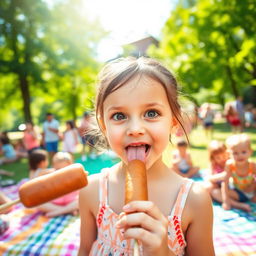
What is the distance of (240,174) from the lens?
163 inches

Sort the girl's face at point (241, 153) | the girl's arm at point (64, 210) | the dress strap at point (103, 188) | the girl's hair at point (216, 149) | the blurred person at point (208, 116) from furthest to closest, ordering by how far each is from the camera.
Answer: the blurred person at point (208, 116) < the girl's hair at point (216, 149) < the girl's arm at point (64, 210) < the girl's face at point (241, 153) < the dress strap at point (103, 188)

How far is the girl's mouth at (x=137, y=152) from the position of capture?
143 cm

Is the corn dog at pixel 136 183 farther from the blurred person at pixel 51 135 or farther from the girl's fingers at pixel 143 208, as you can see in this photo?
the blurred person at pixel 51 135

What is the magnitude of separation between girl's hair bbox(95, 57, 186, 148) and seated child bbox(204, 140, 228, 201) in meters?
3.09

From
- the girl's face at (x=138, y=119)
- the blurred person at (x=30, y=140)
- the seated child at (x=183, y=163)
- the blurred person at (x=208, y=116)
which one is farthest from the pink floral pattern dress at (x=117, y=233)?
the blurred person at (x=208, y=116)

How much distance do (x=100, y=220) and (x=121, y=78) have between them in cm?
98

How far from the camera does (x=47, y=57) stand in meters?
16.1

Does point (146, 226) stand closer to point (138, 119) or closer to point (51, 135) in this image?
point (138, 119)

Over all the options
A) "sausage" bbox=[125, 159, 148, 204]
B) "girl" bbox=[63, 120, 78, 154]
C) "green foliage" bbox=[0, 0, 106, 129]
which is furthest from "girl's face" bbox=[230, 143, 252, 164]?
"green foliage" bbox=[0, 0, 106, 129]

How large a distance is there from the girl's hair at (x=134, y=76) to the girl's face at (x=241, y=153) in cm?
258

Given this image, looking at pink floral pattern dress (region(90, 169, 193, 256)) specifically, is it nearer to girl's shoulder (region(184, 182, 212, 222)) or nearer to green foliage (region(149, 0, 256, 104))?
girl's shoulder (region(184, 182, 212, 222))

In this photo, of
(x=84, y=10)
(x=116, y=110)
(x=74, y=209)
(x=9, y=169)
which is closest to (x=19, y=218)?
(x=74, y=209)

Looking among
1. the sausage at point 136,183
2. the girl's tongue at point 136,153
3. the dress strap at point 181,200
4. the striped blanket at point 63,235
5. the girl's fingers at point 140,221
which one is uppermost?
the girl's tongue at point 136,153

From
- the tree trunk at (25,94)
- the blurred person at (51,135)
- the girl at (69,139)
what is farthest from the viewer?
the tree trunk at (25,94)
